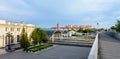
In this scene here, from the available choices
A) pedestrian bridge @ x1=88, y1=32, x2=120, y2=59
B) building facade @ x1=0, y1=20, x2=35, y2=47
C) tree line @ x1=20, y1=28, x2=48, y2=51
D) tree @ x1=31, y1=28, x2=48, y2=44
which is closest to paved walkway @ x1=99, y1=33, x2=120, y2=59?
pedestrian bridge @ x1=88, y1=32, x2=120, y2=59

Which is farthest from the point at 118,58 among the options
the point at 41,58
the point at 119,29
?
the point at 119,29

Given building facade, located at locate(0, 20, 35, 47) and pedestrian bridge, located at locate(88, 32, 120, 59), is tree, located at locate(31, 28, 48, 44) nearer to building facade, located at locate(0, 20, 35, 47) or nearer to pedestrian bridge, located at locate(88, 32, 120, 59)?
building facade, located at locate(0, 20, 35, 47)

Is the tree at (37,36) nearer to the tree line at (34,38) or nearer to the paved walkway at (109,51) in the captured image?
the tree line at (34,38)

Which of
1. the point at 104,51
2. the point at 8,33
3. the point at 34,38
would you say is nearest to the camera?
the point at 104,51

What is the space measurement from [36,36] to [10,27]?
6.44m

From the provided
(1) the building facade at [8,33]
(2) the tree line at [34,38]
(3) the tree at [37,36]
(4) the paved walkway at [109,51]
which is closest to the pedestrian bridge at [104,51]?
(4) the paved walkway at [109,51]

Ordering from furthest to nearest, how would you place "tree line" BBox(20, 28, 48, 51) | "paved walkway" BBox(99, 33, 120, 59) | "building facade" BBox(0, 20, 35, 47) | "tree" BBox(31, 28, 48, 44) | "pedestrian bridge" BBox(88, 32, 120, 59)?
1. "tree" BBox(31, 28, 48, 44)
2. "building facade" BBox(0, 20, 35, 47)
3. "tree line" BBox(20, 28, 48, 51)
4. "paved walkway" BBox(99, 33, 120, 59)
5. "pedestrian bridge" BBox(88, 32, 120, 59)

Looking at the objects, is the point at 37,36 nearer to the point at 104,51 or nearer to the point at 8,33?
the point at 8,33

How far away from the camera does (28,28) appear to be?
3941cm

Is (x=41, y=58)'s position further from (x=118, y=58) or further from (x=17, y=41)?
(x=17, y=41)

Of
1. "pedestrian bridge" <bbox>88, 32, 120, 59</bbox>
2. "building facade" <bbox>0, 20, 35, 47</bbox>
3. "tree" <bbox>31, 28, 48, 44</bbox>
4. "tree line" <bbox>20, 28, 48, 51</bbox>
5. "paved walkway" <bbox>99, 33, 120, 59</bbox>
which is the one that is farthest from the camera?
"tree" <bbox>31, 28, 48, 44</bbox>

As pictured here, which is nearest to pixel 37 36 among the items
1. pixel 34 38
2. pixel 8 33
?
pixel 34 38

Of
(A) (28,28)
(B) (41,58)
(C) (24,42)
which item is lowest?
(B) (41,58)

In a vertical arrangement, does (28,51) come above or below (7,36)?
below
